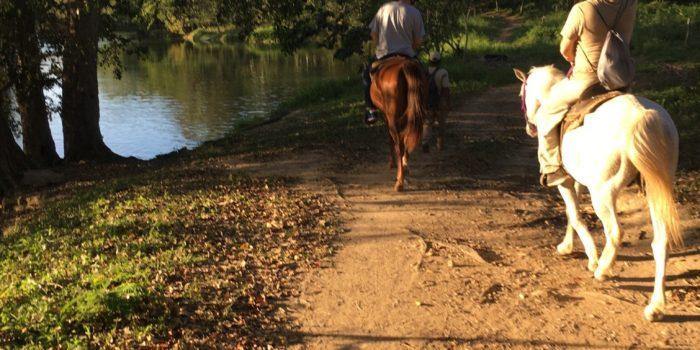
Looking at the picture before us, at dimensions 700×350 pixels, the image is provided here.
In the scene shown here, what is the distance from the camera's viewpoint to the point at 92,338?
4648 millimetres

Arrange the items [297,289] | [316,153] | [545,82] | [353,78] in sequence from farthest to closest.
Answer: [353,78]
[316,153]
[545,82]
[297,289]

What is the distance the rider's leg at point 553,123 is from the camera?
5.42m

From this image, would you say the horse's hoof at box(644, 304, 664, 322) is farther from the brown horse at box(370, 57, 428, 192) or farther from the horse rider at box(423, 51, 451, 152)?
the horse rider at box(423, 51, 451, 152)

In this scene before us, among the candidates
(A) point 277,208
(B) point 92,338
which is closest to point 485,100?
(A) point 277,208

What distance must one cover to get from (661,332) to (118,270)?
4566 millimetres

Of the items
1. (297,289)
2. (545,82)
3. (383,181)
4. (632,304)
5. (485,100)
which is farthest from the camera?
(485,100)

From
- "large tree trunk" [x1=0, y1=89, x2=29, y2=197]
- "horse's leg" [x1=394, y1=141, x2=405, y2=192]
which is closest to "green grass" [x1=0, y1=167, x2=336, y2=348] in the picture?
"horse's leg" [x1=394, y1=141, x2=405, y2=192]

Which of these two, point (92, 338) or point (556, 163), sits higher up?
point (556, 163)

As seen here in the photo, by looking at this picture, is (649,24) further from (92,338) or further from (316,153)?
(92,338)

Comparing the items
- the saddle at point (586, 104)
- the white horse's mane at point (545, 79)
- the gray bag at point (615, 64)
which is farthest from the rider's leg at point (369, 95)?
the gray bag at point (615, 64)

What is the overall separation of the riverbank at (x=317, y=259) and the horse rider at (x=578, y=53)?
1.06 meters

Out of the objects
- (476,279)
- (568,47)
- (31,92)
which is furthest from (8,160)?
(568,47)

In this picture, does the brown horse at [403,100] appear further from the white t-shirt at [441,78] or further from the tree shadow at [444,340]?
the tree shadow at [444,340]

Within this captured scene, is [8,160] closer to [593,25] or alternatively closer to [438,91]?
[438,91]
